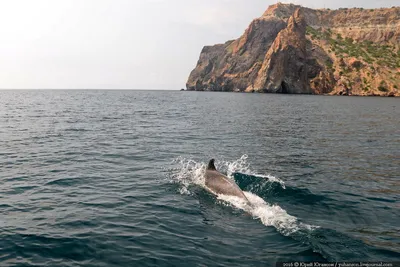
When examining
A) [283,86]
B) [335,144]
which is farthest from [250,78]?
[335,144]

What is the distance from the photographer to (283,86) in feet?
532

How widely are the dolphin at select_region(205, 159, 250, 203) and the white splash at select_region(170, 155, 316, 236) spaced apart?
0.85 feet

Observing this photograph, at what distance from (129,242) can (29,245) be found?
3372 millimetres

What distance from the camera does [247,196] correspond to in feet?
52.0

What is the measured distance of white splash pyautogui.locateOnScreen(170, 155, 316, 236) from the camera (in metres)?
12.5

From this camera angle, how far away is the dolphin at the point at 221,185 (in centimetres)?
1537

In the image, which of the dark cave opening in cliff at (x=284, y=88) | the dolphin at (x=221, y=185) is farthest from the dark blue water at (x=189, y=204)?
the dark cave opening in cliff at (x=284, y=88)

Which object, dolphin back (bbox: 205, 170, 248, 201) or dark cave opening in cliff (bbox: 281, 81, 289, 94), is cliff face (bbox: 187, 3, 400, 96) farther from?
dolphin back (bbox: 205, 170, 248, 201)

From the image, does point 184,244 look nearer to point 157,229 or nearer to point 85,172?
point 157,229

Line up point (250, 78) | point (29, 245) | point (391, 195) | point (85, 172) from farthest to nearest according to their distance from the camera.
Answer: point (250, 78) → point (85, 172) → point (391, 195) → point (29, 245)

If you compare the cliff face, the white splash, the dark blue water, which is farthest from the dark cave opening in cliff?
the white splash

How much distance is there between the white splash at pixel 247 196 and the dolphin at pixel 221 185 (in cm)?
26

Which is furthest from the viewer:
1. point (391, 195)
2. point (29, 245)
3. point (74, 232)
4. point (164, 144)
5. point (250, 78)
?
point (250, 78)

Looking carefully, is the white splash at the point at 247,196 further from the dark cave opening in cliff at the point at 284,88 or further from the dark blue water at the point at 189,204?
the dark cave opening in cliff at the point at 284,88
